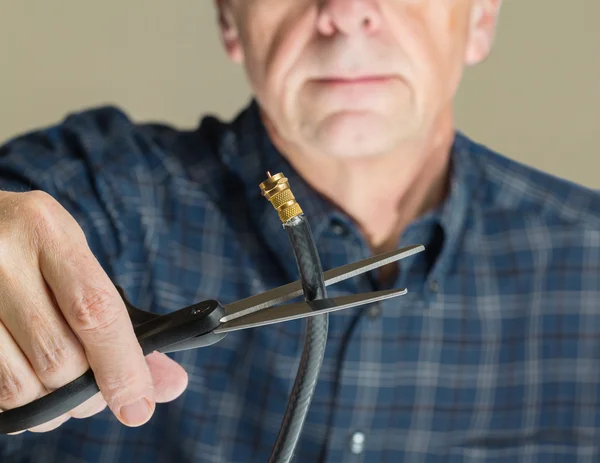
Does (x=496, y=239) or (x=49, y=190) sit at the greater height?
(x=49, y=190)

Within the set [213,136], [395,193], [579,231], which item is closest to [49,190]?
[213,136]

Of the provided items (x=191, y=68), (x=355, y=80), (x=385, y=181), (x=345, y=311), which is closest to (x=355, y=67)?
(x=355, y=80)

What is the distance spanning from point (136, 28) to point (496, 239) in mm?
699

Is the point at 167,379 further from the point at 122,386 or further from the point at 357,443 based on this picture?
the point at 357,443

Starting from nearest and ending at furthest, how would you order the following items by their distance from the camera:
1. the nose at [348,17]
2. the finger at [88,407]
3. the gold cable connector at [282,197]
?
the gold cable connector at [282,197], the finger at [88,407], the nose at [348,17]

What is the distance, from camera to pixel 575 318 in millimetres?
1016

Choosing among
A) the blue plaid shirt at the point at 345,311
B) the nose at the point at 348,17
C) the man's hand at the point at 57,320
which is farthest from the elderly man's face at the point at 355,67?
the man's hand at the point at 57,320

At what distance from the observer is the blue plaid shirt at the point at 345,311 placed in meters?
0.94

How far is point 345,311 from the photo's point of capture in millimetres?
947

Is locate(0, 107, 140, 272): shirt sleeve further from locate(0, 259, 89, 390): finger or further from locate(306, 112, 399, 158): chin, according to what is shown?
locate(0, 259, 89, 390): finger

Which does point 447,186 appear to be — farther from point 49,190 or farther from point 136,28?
point 136,28

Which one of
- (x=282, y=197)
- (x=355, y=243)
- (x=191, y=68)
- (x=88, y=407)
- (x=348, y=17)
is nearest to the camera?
(x=282, y=197)

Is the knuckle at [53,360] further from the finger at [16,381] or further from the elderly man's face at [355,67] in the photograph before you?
the elderly man's face at [355,67]

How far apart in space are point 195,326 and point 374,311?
503 millimetres
